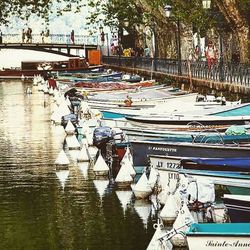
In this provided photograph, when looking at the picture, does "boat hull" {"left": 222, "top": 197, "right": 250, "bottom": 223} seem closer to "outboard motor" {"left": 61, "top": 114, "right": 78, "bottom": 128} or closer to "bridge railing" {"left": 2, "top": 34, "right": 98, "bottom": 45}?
"outboard motor" {"left": 61, "top": 114, "right": 78, "bottom": 128}

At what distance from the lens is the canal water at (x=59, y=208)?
17.0 meters

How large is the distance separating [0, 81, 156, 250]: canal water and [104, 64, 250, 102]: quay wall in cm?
705

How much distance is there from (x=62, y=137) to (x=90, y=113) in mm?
1204

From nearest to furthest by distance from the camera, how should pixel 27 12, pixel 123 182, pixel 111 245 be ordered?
1. pixel 111 245
2. pixel 123 182
3. pixel 27 12

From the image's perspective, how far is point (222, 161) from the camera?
19172 mm

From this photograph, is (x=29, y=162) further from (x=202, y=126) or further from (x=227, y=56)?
(x=227, y=56)

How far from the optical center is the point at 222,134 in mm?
23047

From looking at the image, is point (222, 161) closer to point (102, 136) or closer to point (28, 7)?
point (102, 136)

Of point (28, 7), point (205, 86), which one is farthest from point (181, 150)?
point (28, 7)

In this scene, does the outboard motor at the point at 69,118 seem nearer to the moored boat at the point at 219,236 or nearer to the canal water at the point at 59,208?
the canal water at the point at 59,208

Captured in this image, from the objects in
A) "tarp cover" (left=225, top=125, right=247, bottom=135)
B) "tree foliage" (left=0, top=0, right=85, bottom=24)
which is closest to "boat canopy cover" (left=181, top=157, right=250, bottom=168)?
"tarp cover" (left=225, top=125, right=247, bottom=135)

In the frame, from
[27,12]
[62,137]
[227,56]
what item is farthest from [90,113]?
[27,12]

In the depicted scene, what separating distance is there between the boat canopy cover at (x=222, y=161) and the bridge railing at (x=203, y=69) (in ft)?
46.4

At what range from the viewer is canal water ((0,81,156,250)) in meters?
17.0
